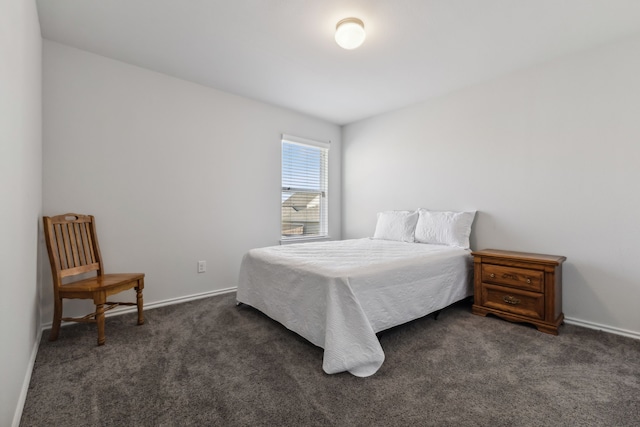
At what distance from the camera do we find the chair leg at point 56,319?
80.0 inches

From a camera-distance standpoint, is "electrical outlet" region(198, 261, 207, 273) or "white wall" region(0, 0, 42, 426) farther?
"electrical outlet" region(198, 261, 207, 273)

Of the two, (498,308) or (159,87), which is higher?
(159,87)

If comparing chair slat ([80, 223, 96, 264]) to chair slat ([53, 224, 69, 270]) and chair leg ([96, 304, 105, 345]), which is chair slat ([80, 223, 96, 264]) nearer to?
chair slat ([53, 224, 69, 270])

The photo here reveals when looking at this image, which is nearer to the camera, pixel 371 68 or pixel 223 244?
pixel 371 68

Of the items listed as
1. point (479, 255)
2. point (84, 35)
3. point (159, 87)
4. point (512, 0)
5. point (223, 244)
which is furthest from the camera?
point (223, 244)

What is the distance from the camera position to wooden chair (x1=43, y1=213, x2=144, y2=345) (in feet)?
6.64

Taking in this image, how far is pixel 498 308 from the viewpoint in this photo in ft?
8.27

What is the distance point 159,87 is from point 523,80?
143 inches

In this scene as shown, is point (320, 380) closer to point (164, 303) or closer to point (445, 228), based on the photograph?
point (164, 303)

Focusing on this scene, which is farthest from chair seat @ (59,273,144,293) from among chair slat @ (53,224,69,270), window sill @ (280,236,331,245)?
window sill @ (280,236,331,245)

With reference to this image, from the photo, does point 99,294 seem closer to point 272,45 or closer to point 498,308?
point 272,45

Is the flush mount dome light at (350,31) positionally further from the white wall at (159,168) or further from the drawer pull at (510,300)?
the drawer pull at (510,300)

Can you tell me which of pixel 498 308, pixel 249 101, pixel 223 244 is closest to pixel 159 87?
pixel 249 101

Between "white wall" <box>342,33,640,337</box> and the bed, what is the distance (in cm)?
71
